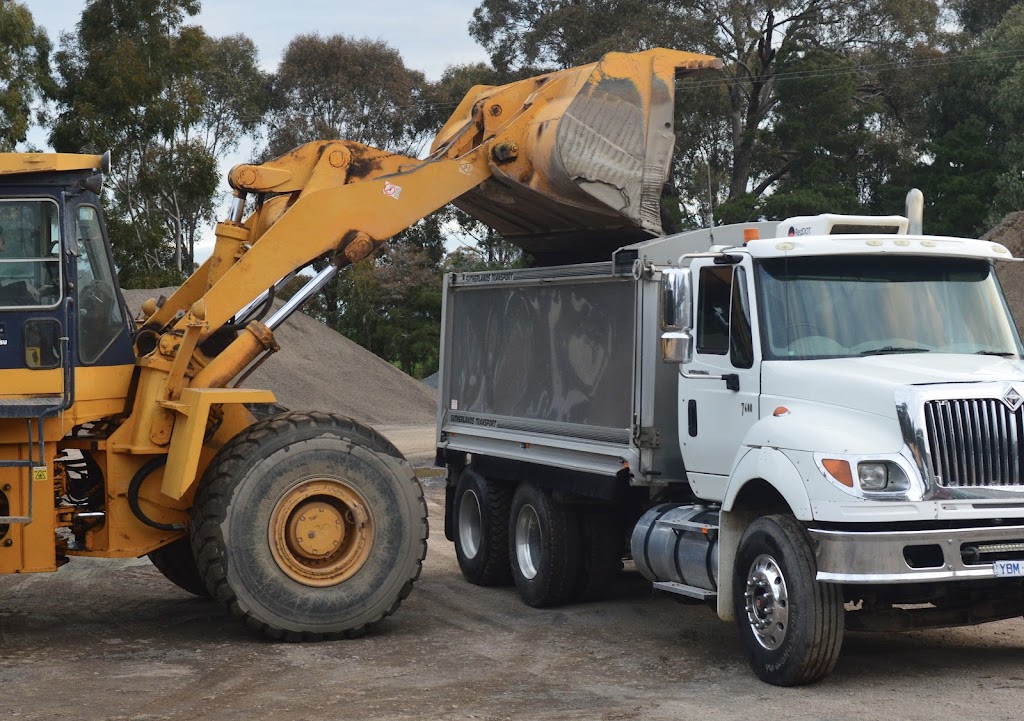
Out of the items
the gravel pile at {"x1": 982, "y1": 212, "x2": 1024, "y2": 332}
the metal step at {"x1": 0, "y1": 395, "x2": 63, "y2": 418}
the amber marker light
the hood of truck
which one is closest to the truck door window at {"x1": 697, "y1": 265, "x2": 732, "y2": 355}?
the hood of truck

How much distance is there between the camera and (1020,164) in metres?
47.3

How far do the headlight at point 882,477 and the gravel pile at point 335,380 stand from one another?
3142 centimetres

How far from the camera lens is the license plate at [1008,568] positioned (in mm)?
8109

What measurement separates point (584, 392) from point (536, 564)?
1767mm

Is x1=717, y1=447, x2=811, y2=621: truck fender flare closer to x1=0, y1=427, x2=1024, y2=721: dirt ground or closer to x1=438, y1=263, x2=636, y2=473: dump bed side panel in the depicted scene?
x1=0, y1=427, x2=1024, y2=721: dirt ground

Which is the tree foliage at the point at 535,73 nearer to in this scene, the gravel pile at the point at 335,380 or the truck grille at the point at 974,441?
the gravel pile at the point at 335,380

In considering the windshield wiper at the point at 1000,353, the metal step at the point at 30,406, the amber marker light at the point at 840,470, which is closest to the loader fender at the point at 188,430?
the metal step at the point at 30,406

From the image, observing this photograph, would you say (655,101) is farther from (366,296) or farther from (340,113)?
(340,113)

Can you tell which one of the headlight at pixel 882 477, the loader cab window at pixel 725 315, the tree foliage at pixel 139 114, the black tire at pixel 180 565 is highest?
the tree foliage at pixel 139 114

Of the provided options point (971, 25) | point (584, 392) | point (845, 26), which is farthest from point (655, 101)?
point (971, 25)

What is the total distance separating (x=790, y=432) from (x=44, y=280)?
5383mm

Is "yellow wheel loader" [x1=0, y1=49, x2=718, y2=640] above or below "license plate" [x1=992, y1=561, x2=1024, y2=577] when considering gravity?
above

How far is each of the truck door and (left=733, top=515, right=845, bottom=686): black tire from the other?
0.83 metres

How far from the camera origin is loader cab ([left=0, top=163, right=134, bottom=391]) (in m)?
10.0
